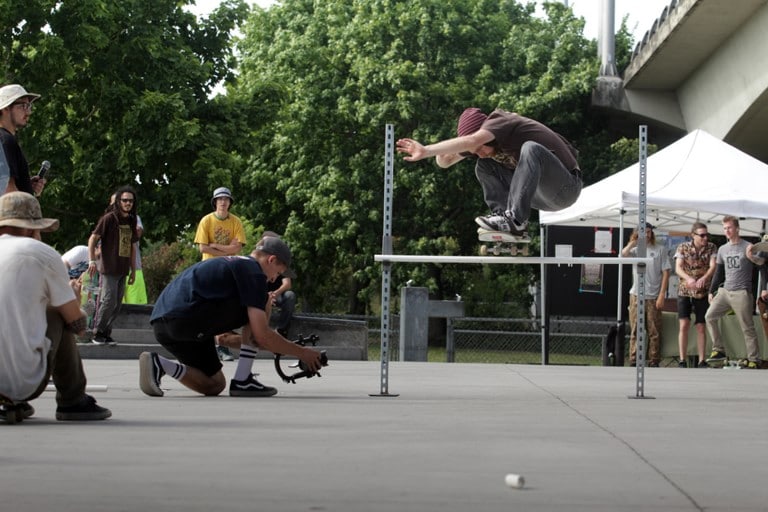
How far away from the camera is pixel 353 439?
6.43m

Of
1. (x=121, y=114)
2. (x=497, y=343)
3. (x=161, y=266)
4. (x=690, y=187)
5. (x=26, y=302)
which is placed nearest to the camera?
(x=26, y=302)

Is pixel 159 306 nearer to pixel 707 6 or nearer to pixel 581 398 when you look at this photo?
pixel 581 398

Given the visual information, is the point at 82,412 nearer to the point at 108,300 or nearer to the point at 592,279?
the point at 108,300

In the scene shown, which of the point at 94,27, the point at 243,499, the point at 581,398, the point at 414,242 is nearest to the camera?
the point at 243,499

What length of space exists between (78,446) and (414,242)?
100.0ft

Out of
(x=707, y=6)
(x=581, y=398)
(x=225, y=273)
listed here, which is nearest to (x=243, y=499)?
(x=225, y=273)

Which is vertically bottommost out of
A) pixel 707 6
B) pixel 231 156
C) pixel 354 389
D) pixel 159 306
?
pixel 354 389

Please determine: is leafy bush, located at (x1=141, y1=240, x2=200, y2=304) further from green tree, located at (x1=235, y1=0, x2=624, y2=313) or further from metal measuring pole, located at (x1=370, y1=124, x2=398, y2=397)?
metal measuring pole, located at (x1=370, y1=124, x2=398, y2=397)

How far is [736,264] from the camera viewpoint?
54.4 ft

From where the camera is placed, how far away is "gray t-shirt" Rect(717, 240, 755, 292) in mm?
16469

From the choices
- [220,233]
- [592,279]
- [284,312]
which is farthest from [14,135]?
[592,279]

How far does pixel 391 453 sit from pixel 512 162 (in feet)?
12.9

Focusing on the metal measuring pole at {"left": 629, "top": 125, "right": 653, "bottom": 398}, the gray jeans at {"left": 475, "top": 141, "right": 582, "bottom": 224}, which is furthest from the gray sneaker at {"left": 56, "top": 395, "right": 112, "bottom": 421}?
the metal measuring pole at {"left": 629, "top": 125, "right": 653, "bottom": 398}

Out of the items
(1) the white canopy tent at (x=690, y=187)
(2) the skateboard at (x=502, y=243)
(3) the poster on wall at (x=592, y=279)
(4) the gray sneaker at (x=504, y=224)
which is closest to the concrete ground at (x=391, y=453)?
(2) the skateboard at (x=502, y=243)
